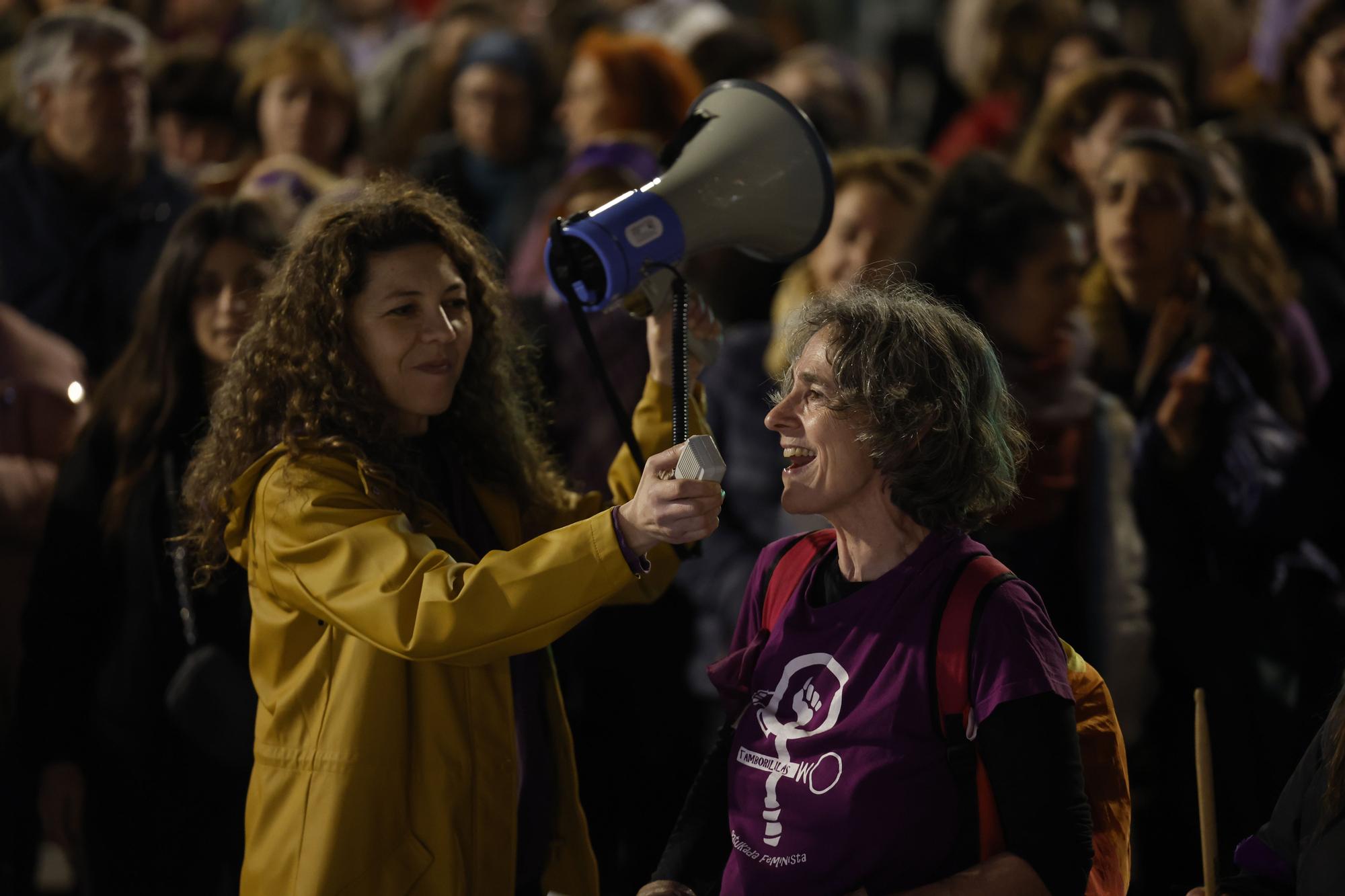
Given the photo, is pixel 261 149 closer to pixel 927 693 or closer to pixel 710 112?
pixel 710 112

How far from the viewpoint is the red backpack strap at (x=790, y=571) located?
2.33 m

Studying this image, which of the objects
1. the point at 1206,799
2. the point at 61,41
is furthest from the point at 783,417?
the point at 61,41

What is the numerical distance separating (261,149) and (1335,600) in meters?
4.28

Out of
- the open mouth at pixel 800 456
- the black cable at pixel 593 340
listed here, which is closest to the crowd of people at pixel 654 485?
the open mouth at pixel 800 456

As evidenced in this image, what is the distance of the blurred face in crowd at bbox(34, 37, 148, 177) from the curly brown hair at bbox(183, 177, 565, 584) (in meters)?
2.60

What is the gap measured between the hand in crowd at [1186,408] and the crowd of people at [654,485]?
0.05ft

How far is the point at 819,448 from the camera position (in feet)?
7.40

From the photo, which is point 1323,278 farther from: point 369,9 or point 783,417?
point 369,9

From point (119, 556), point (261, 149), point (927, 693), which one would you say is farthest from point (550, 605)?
point (261, 149)

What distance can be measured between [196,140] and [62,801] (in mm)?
3637

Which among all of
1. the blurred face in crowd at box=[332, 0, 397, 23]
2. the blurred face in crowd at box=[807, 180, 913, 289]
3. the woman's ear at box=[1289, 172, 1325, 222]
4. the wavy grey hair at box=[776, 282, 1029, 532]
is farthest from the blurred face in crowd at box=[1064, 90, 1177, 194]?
the blurred face in crowd at box=[332, 0, 397, 23]

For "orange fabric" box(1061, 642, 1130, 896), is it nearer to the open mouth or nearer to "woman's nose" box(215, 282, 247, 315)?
the open mouth

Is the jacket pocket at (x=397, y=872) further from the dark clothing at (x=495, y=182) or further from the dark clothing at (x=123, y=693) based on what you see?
the dark clothing at (x=495, y=182)

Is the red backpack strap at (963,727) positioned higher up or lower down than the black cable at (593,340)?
lower down
